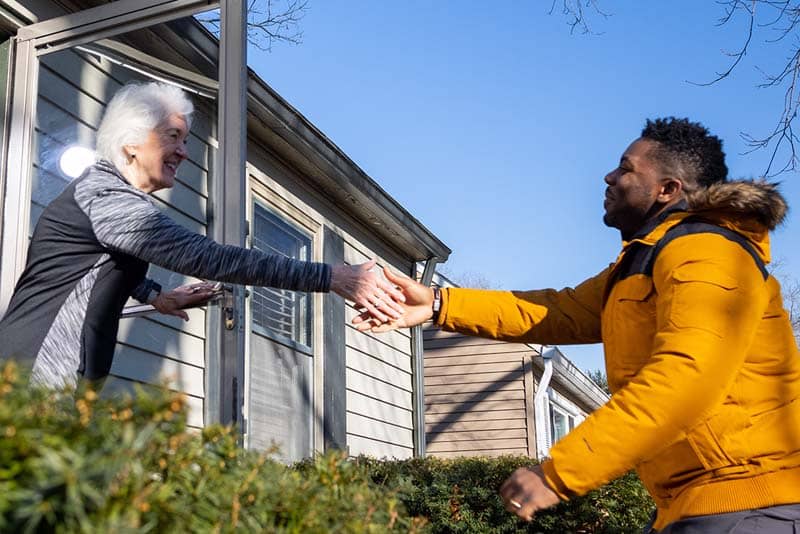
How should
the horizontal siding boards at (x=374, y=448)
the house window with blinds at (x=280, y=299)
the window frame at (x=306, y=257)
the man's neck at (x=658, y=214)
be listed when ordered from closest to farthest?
the man's neck at (x=658, y=214), the window frame at (x=306, y=257), the house window with blinds at (x=280, y=299), the horizontal siding boards at (x=374, y=448)

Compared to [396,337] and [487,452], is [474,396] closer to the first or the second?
[487,452]

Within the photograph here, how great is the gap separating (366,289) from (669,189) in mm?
997

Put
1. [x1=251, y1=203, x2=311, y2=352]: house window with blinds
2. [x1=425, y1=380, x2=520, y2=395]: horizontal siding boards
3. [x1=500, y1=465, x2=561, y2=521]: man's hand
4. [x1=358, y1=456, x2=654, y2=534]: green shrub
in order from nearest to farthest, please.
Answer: [x1=500, y1=465, x2=561, y2=521]: man's hand
[x1=358, y1=456, x2=654, y2=534]: green shrub
[x1=251, y1=203, x2=311, y2=352]: house window with blinds
[x1=425, y1=380, x2=520, y2=395]: horizontal siding boards

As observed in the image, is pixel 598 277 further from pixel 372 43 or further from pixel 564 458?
pixel 372 43

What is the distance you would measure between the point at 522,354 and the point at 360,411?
7768 mm

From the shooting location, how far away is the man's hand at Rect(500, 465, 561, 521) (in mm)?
2082

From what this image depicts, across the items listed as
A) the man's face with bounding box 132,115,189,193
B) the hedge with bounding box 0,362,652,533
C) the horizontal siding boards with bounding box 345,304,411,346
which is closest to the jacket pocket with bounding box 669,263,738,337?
the hedge with bounding box 0,362,652,533

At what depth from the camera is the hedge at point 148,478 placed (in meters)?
0.97

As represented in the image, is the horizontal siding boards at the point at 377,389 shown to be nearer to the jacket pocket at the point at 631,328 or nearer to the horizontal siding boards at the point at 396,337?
the horizontal siding boards at the point at 396,337

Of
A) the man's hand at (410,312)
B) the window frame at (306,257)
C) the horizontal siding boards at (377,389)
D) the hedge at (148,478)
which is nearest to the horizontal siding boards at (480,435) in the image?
the horizontal siding boards at (377,389)

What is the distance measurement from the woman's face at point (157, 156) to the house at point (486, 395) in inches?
501

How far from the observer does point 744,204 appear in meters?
2.44

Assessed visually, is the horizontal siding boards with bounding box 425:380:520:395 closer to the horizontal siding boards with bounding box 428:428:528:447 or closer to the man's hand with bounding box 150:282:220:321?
the horizontal siding boards with bounding box 428:428:528:447

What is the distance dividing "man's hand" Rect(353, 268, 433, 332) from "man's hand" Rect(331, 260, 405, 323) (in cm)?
3
